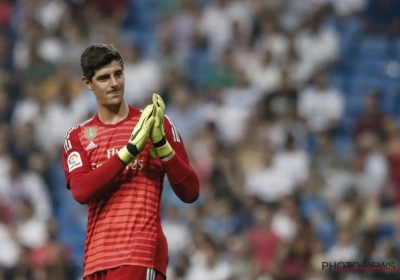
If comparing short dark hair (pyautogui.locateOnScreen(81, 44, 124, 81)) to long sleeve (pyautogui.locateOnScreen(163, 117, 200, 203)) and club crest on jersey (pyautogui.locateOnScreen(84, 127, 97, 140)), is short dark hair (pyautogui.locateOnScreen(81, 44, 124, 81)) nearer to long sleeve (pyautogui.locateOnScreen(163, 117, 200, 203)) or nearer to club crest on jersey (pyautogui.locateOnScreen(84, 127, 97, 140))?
club crest on jersey (pyautogui.locateOnScreen(84, 127, 97, 140))

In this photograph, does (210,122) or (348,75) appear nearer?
(210,122)

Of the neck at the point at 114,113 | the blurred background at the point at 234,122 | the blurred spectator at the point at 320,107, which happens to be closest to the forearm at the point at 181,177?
the neck at the point at 114,113

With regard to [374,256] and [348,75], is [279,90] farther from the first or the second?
[374,256]

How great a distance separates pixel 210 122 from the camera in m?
11.0

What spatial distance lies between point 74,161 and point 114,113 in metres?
0.30

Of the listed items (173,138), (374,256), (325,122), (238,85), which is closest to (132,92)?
(238,85)

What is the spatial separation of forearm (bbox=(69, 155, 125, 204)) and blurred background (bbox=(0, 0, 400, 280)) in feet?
13.8

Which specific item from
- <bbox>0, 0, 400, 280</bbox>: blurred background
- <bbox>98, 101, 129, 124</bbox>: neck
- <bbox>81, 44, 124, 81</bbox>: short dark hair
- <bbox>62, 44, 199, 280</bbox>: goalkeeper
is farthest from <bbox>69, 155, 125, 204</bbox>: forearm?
<bbox>0, 0, 400, 280</bbox>: blurred background

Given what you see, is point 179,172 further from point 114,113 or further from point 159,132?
point 114,113

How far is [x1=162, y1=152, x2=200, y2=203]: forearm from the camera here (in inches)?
182

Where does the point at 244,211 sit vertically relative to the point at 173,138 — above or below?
above

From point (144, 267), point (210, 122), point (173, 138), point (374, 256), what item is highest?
point (210, 122)

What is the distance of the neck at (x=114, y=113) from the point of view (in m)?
4.82

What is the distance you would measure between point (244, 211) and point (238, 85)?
2.31 metres
